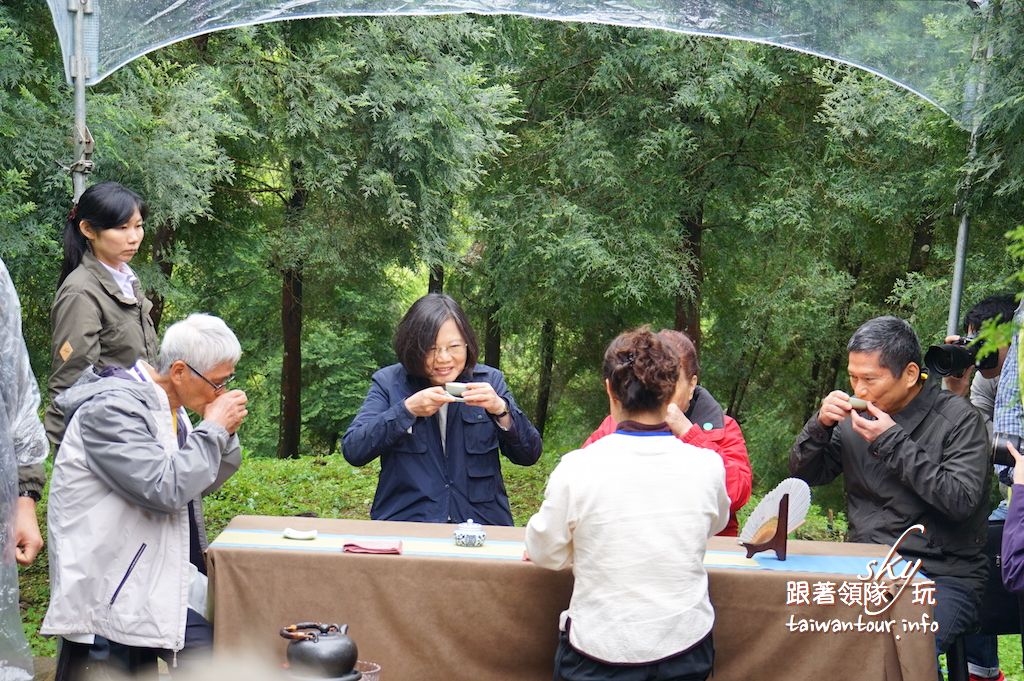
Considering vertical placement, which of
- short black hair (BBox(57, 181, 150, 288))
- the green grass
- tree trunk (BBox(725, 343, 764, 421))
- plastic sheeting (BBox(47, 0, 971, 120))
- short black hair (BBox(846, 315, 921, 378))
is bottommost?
the green grass

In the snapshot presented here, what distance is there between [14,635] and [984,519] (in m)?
2.92

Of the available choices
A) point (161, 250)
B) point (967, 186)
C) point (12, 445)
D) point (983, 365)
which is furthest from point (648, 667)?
point (161, 250)

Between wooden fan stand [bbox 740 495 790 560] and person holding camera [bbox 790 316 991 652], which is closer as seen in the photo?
wooden fan stand [bbox 740 495 790 560]

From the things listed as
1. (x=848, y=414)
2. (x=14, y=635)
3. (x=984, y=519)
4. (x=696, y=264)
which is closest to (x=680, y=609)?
(x=848, y=414)

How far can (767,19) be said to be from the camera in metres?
4.71

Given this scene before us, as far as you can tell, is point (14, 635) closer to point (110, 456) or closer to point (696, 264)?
point (110, 456)

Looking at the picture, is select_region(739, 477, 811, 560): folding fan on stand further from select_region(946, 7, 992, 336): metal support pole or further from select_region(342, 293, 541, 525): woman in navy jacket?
select_region(946, 7, 992, 336): metal support pole

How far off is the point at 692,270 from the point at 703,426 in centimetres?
539

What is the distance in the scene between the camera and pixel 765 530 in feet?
10.3

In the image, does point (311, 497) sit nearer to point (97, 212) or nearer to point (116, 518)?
point (97, 212)

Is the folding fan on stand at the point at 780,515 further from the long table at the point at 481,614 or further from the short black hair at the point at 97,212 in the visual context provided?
the short black hair at the point at 97,212

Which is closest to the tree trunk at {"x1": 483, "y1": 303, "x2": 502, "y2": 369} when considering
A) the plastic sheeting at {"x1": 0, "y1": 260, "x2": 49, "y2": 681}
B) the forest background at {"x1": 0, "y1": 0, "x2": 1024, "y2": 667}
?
the forest background at {"x1": 0, "y1": 0, "x2": 1024, "y2": 667}

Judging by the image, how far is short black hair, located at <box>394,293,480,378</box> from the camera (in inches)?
141

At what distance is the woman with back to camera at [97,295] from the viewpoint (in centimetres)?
369
